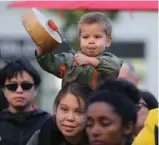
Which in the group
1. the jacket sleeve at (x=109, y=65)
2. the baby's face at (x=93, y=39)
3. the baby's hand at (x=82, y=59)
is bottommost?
the jacket sleeve at (x=109, y=65)

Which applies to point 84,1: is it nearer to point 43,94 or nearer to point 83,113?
point 83,113

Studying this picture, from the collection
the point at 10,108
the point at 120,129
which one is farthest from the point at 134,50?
the point at 120,129

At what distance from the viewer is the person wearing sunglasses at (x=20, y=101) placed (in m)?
5.41

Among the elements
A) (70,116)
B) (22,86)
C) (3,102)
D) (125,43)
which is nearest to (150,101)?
(22,86)

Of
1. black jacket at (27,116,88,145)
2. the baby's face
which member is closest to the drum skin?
the baby's face

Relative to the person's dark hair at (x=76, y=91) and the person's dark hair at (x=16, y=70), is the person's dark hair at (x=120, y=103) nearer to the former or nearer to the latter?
the person's dark hair at (x=76, y=91)

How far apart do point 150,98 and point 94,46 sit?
0.66 metres

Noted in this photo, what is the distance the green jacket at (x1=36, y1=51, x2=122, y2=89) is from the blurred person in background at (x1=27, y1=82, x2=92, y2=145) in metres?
0.21

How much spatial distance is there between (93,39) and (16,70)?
0.80 m

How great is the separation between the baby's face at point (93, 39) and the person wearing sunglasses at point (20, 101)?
2.28 ft

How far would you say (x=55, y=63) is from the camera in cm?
491

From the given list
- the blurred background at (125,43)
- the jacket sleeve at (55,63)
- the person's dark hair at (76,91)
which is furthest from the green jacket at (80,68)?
the blurred background at (125,43)

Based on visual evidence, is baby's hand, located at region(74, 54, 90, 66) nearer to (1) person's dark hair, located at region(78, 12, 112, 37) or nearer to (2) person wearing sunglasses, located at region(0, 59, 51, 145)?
(1) person's dark hair, located at region(78, 12, 112, 37)

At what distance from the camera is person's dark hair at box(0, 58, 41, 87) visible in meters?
5.47
